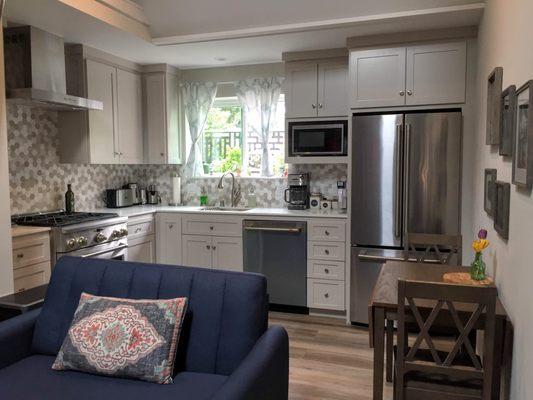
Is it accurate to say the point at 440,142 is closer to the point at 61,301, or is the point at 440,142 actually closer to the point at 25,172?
the point at 61,301

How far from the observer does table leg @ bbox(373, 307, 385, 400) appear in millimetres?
2229

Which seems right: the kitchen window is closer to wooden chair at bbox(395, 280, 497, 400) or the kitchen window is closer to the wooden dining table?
the wooden dining table

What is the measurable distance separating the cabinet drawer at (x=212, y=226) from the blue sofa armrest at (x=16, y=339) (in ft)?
7.62

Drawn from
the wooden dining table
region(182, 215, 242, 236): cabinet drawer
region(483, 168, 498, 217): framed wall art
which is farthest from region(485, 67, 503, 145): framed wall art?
region(182, 215, 242, 236): cabinet drawer

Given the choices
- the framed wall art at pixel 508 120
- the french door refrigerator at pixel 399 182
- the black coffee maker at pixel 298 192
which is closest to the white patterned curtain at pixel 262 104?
the black coffee maker at pixel 298 192

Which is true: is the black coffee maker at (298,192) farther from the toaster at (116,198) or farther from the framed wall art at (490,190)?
the framed wall art at (490,190)

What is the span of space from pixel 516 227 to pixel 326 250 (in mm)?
2301

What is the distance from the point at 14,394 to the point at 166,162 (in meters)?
3.38

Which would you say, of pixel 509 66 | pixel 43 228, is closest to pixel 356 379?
pixel 509 66

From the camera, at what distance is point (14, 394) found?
180cm

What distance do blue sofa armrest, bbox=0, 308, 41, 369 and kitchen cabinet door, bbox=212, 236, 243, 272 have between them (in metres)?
2.32

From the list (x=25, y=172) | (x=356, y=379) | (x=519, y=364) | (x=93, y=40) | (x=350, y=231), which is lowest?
(x=356, y=379)

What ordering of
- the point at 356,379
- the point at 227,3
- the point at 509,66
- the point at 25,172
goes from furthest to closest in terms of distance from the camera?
the point at 25,172 → the point at 227,3 → the point at 356,379 → the point at 509,66

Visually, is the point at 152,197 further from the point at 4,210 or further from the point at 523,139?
the point at 523,139
